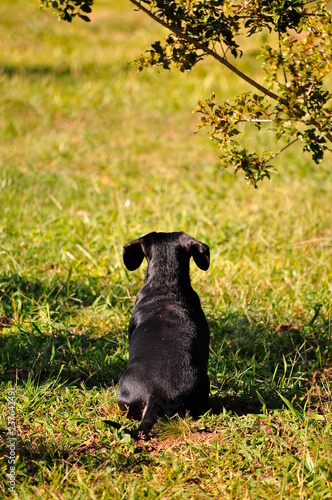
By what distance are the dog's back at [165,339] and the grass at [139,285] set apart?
0.44 feet

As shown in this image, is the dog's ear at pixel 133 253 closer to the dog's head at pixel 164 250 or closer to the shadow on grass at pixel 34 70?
the dog's head at pixel 164 250

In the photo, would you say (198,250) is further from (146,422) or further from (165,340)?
(146,422)

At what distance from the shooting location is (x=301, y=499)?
323 cm

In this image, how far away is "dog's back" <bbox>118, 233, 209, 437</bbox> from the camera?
12.5 ft

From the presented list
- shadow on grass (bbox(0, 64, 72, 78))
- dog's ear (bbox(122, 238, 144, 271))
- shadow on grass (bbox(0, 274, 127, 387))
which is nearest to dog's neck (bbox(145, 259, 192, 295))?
dog's ear (bbox(122, 238, 144, 271))

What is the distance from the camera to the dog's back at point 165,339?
A: 12.5 feet

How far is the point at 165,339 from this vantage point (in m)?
3.96

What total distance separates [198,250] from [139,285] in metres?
1.49

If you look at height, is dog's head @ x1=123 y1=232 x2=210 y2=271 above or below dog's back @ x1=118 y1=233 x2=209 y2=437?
above

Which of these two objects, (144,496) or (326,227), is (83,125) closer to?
A: (326,227)

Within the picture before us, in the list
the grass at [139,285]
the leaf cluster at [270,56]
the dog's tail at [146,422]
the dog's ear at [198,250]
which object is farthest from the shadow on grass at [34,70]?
the dog's tail at [146,422]

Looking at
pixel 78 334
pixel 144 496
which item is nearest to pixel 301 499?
pixel 144 496

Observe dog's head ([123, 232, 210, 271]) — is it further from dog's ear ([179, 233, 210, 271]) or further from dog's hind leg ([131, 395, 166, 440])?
dog's hind leg ([131, 395, 166, 440])

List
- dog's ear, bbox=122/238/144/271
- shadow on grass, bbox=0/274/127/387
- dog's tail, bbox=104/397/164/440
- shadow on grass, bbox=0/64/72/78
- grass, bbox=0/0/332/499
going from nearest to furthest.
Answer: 1. grass, bbox=0/0/332/499
2. dog's tail, bbox=104/397/164/440
3. dog's ear, bbox=122/238/144/271
4. shadow on grass, bbox=0/274/127/387
5. shadow on grass, bbox=0/64/72/78
